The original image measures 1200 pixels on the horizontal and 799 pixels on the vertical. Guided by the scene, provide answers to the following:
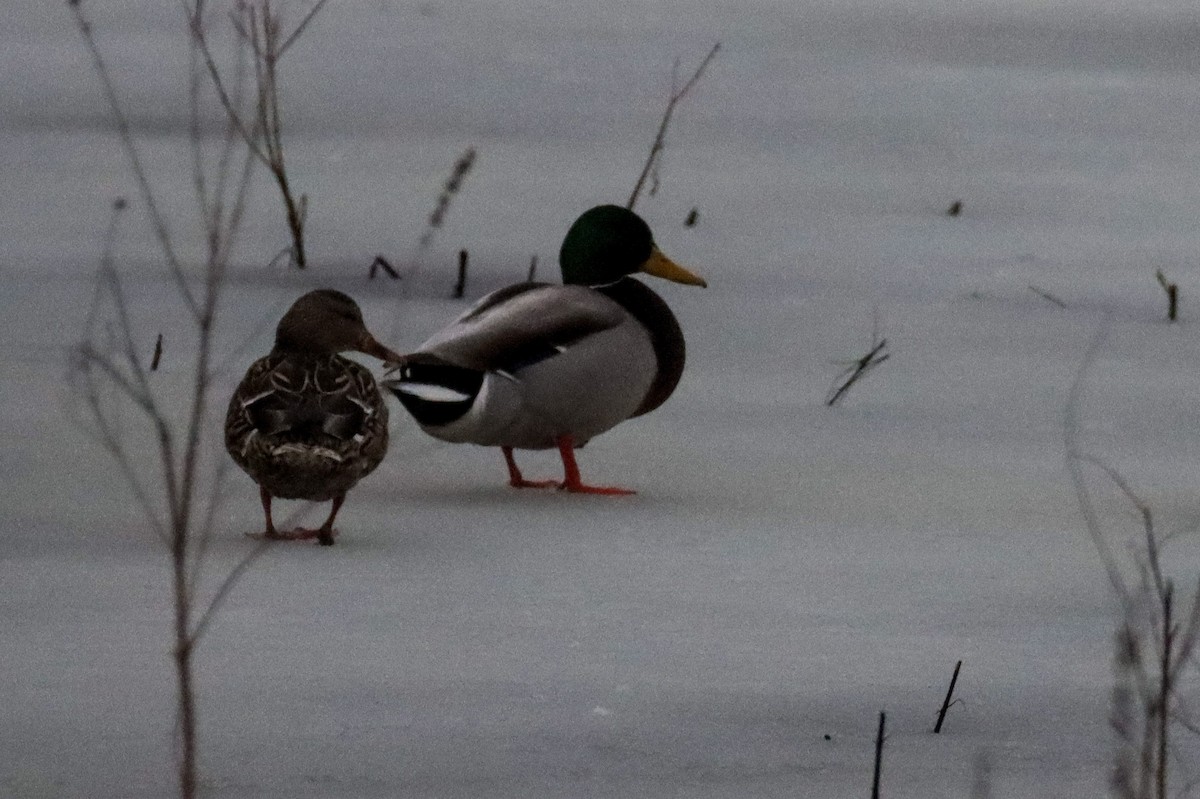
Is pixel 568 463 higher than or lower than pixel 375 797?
lower

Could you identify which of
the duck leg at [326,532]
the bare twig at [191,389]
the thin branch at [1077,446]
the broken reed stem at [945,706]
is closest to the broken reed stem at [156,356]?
the bare twig at [191,389]

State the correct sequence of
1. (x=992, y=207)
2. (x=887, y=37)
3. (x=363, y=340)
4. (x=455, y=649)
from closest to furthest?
(x=455, y=649) → (x=363, y=340) → (x=992, y=207) → (x=887, y=37)

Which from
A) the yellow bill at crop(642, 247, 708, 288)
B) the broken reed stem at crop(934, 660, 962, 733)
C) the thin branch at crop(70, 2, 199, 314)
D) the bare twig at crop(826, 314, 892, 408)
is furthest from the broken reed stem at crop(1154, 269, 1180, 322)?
the broken reed stem at crop(934, 660, 962, 733)

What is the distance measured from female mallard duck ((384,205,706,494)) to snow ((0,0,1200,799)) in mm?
156

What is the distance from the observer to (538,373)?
20.6ft

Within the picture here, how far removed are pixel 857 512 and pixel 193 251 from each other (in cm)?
414

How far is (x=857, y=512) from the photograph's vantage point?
19.6 ft

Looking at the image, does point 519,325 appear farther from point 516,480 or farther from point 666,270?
point 666,270

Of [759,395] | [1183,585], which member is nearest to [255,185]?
[759,395]

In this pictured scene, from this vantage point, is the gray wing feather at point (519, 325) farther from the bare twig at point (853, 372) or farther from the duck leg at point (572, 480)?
the bare twig at point (853, 372)

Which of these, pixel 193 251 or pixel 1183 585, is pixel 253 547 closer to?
pixel 1183 585

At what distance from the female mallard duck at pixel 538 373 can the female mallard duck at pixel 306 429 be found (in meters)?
0.47

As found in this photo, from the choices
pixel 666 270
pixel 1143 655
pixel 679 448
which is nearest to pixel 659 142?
pixel 666 270

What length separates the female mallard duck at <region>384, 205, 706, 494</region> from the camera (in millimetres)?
6195
